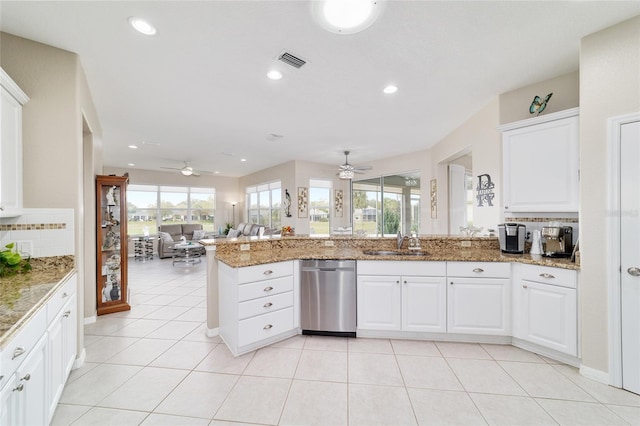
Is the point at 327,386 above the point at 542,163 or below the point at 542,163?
below

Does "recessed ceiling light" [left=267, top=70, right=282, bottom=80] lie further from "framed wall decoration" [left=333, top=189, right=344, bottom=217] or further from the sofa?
the sofa

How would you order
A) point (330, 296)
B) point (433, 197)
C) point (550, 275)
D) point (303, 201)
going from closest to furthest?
point (550, 275)
point (330, 296)
point (433, 197)
point (303, 201)

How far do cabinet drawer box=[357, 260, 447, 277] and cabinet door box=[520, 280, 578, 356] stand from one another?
30.6 inches

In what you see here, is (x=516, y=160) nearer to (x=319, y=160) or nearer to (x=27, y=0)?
(x=27, y=0)

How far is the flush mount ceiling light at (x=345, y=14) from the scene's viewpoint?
1648mm

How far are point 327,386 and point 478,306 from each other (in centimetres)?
171

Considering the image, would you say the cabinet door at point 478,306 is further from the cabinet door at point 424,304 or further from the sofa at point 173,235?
the sofa at point 173,235

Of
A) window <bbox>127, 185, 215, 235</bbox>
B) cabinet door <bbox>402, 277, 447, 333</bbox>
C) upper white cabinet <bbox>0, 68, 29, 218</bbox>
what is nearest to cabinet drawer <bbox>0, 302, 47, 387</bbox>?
upper white cabinet <bbox>0, 68, 29, 218</bbox>

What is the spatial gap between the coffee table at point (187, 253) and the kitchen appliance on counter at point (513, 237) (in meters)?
6.35

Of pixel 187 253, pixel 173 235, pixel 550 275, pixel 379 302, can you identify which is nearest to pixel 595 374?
pixel 550 275

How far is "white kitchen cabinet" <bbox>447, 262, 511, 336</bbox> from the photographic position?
2512mm

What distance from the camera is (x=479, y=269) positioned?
2.54 meters

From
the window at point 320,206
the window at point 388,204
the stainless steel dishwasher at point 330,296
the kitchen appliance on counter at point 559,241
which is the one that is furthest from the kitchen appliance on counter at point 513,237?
the window at point 320,206

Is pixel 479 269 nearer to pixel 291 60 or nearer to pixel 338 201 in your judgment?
pixel 291 60
